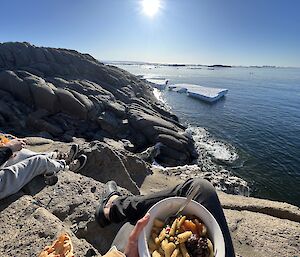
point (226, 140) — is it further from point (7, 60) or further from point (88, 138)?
point (7, 60)

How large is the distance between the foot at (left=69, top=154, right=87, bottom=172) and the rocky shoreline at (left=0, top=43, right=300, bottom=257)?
373 mm

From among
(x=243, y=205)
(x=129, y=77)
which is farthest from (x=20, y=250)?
(x=129, y=77)

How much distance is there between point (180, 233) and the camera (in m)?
2.30

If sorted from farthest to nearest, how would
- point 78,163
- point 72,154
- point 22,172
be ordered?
1. point 72,154
2. point 78,163
3. point 22,172

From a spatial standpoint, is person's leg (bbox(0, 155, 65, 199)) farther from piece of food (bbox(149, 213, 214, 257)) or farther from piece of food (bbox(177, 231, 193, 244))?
piece of food (bbox(177, 231, 193, 244))

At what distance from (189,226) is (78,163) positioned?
3.68 metres

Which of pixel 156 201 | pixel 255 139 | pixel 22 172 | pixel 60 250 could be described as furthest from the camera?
pixel 255 139

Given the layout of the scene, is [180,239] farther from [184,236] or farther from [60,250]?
[60,250]

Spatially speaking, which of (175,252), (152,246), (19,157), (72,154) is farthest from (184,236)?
(72,154)

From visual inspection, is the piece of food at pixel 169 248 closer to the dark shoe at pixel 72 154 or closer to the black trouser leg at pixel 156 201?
the black trouser leg at pixel 156 201

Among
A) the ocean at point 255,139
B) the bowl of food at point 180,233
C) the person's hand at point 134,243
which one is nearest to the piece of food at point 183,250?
the bowl of food at point 180,233

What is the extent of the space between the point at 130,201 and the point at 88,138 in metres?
14.1

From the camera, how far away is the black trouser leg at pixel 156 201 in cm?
265

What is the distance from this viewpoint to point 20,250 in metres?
2.95
